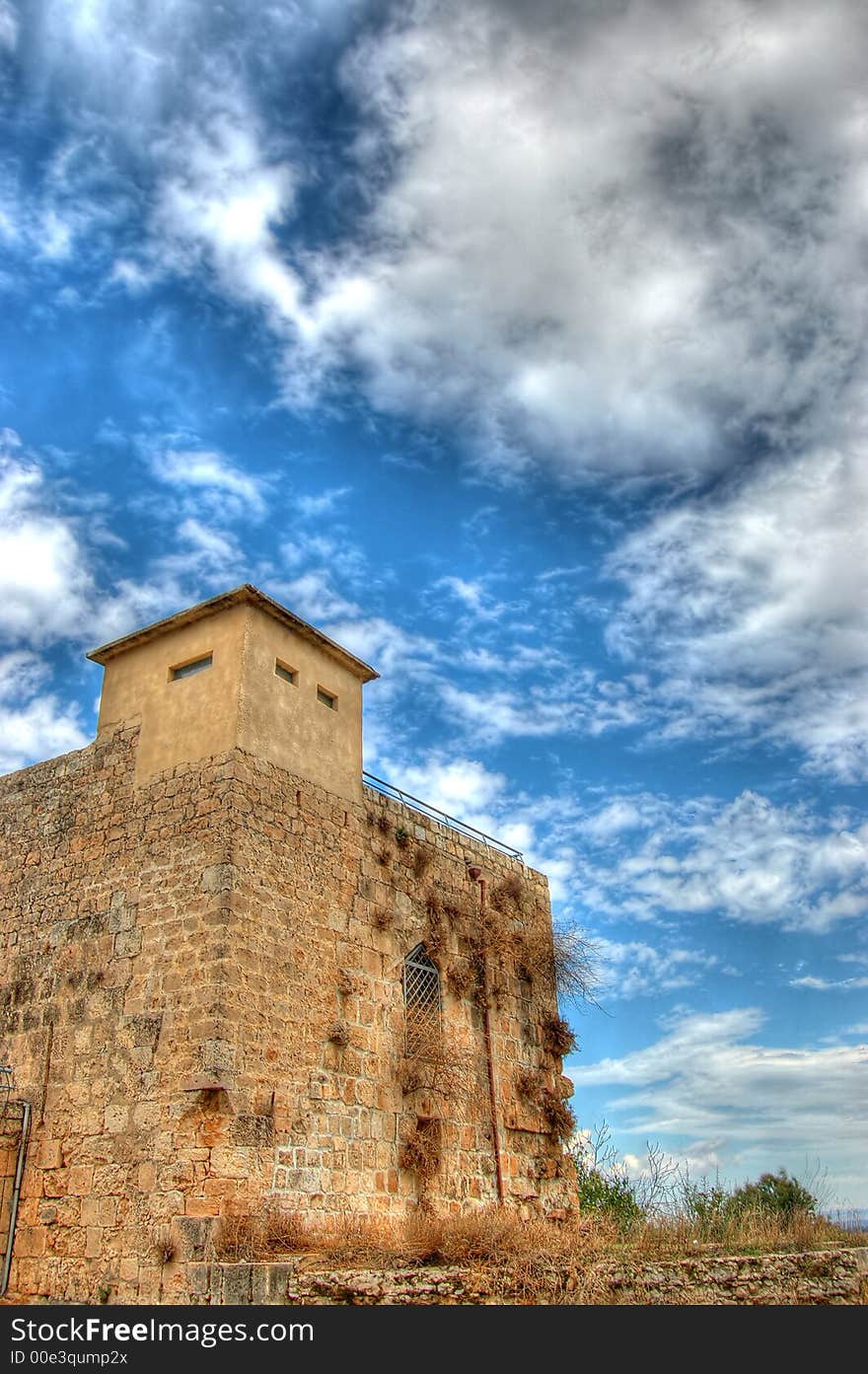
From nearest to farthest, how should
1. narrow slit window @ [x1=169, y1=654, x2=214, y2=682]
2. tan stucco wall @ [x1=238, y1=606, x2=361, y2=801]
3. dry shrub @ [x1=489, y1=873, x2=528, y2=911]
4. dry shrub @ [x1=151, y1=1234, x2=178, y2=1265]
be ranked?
1. dry shrub @ [x1=151, y1=1234, x2=178, y2=1265]
2. tan stucco wall @ [x1=238, y1=606, x2=361, y2=801]
3. narrow slit window @ [x1=169, y1=654, x2=214, y2=682]
4. dry shrub @ [x1=489, y1=873, x2=528, y2=911]

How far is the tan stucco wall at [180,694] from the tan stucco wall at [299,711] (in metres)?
0.19

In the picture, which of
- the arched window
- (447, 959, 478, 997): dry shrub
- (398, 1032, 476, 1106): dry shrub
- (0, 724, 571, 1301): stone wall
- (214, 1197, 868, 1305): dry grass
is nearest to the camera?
(214, 1197, 868, 1305): dry grass

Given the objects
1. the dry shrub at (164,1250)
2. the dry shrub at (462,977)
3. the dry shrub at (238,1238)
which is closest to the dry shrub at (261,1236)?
the dry shrub at (238,1238)

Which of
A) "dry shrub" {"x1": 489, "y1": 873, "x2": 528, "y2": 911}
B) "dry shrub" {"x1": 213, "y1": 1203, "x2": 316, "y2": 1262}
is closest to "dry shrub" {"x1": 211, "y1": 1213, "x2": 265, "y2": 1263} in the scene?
"dry shrub" {"x1": 213, "y1": 1203, "x2": 316, "y2": 1262}

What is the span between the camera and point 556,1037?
16.3 m

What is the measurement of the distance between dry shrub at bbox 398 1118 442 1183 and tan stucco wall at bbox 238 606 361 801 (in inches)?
168

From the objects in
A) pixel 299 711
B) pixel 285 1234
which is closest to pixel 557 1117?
pixel 285 1234

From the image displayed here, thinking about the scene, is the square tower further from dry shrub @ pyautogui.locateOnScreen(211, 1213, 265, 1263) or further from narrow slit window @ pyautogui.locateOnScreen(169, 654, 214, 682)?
dry shrub @ pyautogui.locateOnScreen(211, 1213, 265, 1263)

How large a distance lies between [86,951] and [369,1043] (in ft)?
11.8

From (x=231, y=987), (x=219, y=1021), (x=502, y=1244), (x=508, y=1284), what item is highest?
(x=231, y=987)

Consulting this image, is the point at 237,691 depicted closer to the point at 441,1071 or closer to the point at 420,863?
the point at 420,863

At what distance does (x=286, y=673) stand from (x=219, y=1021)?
14.9 feet

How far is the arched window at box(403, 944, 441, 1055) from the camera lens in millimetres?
13550

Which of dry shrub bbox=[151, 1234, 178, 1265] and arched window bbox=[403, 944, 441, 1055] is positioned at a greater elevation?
arched window bbox=[403, 944, 441, 1055]
